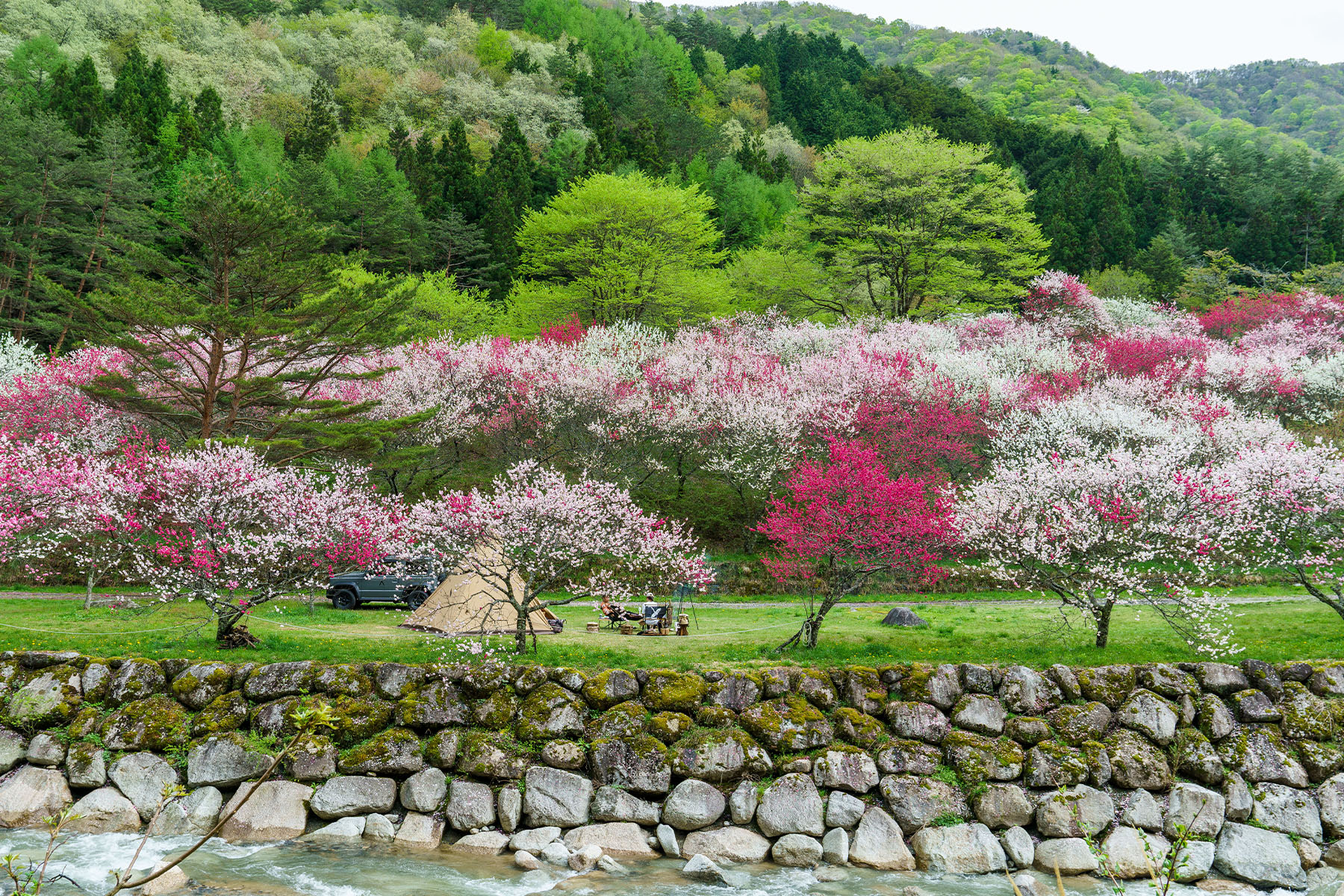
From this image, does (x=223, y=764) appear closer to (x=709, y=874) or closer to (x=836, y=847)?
(x=709, y=874)

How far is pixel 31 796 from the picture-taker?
1240 cm

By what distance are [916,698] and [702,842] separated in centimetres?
407

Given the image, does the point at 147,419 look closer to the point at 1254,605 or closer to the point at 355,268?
the point at 355,268

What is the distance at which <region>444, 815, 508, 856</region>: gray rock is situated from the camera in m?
11.9

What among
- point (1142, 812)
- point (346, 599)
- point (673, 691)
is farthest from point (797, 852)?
point (346, 599)

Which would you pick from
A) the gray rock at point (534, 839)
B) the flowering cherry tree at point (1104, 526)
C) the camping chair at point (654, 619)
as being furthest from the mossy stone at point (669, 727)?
the flowering cherry tree at point (1104, 526)

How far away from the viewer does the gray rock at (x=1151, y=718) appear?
513 inches

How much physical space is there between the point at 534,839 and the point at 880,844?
4.98 m

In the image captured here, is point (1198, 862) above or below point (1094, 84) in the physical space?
below

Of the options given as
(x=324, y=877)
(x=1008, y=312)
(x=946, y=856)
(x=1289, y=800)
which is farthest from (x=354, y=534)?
(x=1008, y=312)

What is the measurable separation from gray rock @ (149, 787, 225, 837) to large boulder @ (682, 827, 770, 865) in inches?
276

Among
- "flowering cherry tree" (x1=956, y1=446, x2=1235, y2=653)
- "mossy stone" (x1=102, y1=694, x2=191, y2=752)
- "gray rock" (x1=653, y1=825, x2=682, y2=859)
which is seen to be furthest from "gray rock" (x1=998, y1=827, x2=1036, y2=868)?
"mossy stone" (x1=102, y1=694, x2=191, y2=752)

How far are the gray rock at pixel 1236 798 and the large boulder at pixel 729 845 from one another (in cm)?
698

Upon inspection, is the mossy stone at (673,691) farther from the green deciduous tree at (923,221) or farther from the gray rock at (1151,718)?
the green deciduous tree at (923,221)
